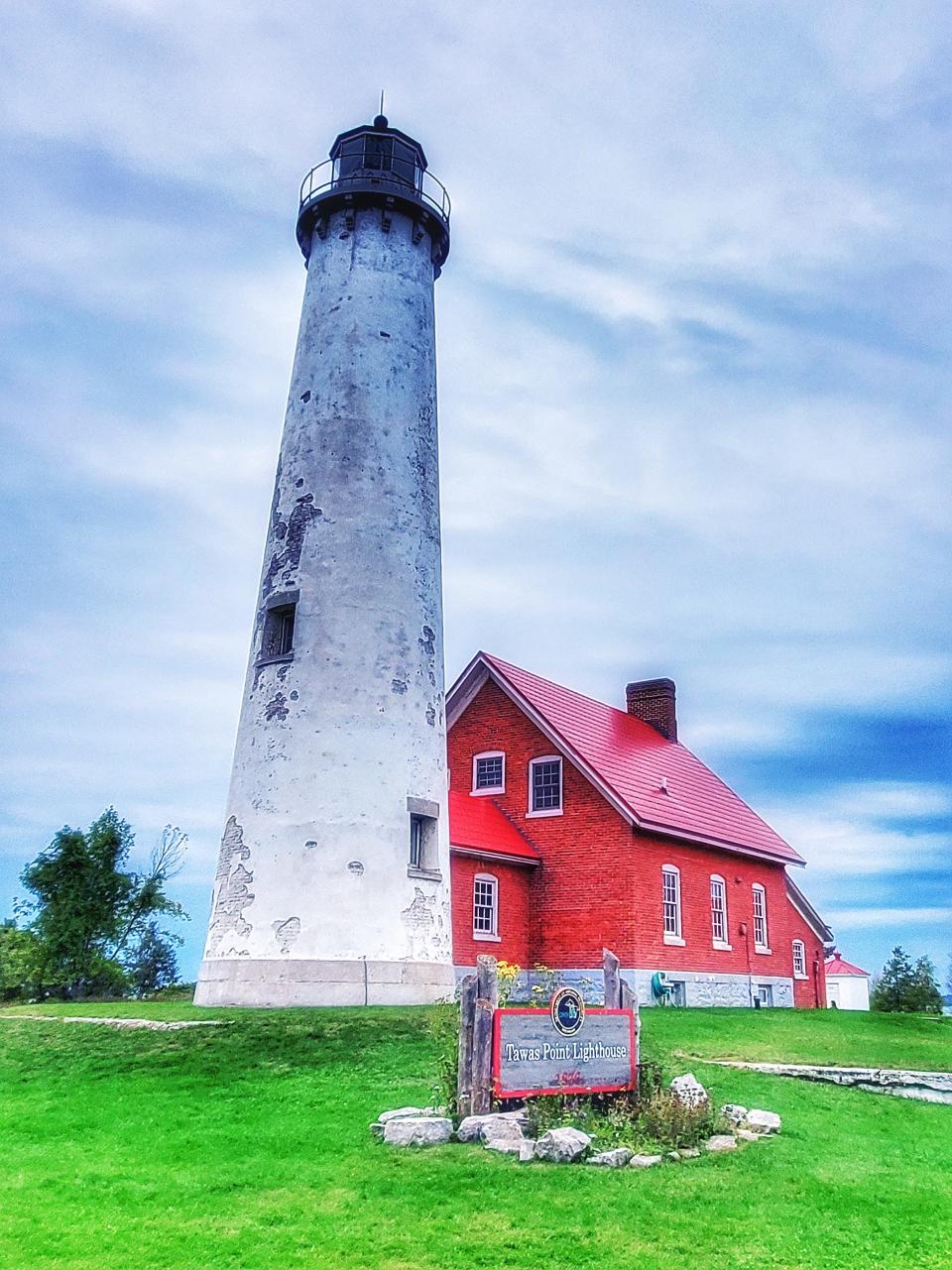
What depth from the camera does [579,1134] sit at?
8875 millimetres

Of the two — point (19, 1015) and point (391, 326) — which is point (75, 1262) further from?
point (391, 326)

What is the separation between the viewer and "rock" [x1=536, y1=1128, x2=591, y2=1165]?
8625 millimetres

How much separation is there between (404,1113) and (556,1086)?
138 cm

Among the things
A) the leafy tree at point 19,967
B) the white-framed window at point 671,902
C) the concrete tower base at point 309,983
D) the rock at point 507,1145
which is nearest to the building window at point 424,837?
the concrete tower base at point 309,983

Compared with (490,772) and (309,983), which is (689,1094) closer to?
(309,983)

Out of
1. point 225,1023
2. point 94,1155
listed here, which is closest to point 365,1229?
point 94,1155

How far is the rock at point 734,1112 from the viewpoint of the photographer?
10289 mm

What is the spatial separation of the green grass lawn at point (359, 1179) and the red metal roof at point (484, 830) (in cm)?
903

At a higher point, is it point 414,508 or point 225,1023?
point 414,508

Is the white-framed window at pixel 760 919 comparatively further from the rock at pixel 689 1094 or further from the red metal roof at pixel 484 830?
the rock at pixel 689 1094

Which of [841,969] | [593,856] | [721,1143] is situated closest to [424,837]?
[593,856]

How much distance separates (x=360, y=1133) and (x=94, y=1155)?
7.19 ft

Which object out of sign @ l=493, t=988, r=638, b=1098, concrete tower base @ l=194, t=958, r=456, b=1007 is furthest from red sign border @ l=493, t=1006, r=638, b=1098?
concrete tower base @ l=194, t=958, r=456, b=1007

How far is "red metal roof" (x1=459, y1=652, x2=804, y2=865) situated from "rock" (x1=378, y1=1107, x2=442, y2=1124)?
14.3 meters
